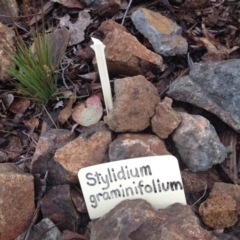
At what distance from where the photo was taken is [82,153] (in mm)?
1547

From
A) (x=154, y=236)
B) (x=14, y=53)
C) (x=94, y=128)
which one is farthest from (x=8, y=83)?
(x=154, y=236)

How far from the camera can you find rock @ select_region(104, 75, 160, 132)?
1547mm

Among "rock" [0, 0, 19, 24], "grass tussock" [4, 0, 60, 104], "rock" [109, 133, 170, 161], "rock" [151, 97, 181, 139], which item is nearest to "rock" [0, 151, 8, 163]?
"grass tussock" [4, 0, 60, 104]

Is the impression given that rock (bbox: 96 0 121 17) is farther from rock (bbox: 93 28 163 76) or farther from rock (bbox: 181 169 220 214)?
rock (bbox: 181 169 220 214)

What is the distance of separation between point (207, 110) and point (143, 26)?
0.50 meters

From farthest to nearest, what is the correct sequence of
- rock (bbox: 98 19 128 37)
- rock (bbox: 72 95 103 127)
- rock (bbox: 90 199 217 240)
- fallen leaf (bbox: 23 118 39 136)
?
1. rock (bbox: 98 19 128 37)
2. fallen leaf (bbox: 23 118 39 136)
3. rock (bbox: 72 95 103 127)
4. rock (bbox: 90 199 217 240)

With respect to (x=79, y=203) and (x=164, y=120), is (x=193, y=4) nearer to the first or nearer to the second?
(x=164, y=120)

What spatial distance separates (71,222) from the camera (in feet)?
4.95

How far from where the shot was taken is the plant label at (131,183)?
146 centimetres

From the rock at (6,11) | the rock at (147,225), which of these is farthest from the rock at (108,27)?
the rock at (147,225)

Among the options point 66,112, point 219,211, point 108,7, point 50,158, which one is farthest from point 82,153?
point 108,7

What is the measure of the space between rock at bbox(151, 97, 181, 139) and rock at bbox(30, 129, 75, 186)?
0.33m

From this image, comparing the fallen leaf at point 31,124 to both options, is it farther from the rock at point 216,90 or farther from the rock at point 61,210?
the rock at point 216,90

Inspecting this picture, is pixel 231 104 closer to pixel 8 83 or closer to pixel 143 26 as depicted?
pixel 143 26
